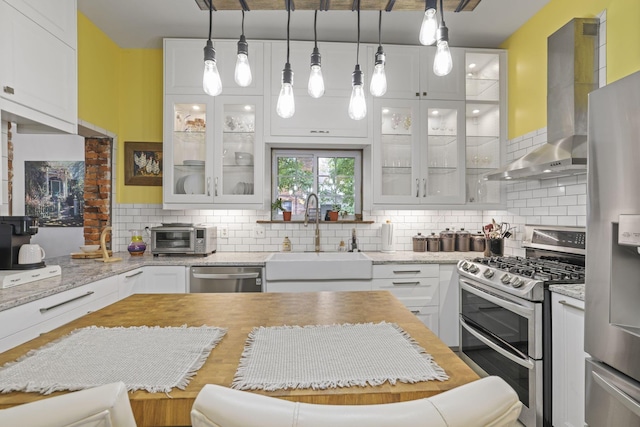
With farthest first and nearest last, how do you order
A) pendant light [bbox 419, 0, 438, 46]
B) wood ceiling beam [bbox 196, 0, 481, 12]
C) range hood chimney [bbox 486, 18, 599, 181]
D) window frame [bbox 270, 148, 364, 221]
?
window frame [bbox 270, 148, 364, 221]
range hood chimney [bbox 486, 18, 599, 181]
wood ceiling beam [bbox 196, 0, 481, 12]
pendant light [bbox 419, 0, 438, 46]

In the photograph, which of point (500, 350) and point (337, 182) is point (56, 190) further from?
point (500, 350)

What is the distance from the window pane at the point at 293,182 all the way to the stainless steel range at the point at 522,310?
5.64 ft

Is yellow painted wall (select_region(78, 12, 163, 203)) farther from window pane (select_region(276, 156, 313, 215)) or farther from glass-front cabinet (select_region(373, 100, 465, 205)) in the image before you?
glass-front cabinet (select_region(373, 100, 465, 205))

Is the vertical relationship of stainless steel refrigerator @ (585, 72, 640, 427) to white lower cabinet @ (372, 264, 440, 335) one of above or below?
above

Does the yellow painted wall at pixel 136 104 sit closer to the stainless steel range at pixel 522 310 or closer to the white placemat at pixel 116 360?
the white placemat at pixel 116 360

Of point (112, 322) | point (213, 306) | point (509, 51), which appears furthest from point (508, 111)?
point (112, 322)

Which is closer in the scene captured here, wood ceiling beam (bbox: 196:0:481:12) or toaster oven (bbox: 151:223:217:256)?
wood ceiling beam (bbox: 196:0:481:12)

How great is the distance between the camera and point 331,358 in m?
0.97

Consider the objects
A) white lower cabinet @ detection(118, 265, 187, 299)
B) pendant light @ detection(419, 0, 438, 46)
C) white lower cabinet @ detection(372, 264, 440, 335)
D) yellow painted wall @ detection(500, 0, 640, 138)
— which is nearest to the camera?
pendant light @ detection(419, 0, 438, 46)

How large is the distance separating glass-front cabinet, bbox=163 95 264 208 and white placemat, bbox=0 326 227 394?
2.13 m

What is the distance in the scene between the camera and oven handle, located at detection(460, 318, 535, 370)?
2059 millimetres

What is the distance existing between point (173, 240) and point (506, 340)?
270cm

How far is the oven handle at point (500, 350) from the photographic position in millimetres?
2059

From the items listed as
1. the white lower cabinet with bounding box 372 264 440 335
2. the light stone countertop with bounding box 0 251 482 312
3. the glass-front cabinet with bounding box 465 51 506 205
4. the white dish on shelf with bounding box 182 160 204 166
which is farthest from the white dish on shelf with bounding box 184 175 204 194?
the glass-front cabinet with bounding box 465 51 506 205
